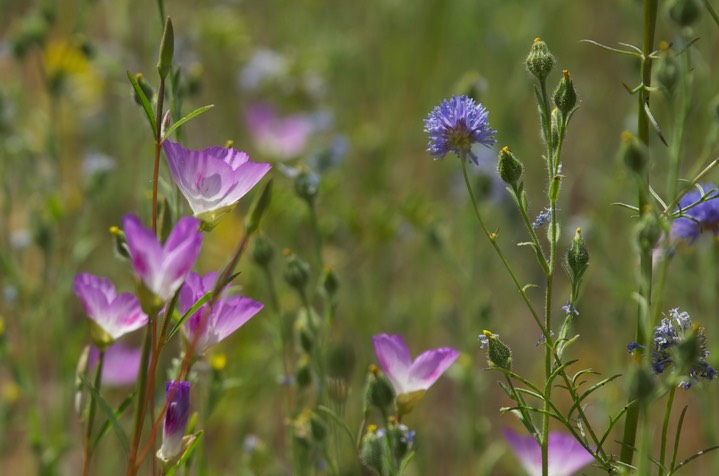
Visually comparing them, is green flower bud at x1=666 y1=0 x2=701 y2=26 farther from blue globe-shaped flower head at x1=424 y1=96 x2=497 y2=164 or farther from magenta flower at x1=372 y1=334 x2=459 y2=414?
magenta flower at x1=372 y1=334 x2=459 y2=414

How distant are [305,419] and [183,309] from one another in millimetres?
404

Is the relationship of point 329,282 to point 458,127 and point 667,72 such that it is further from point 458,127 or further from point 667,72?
point 667,72

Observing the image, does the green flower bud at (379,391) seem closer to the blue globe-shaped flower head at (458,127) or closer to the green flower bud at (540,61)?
the blue globe-shaped flower head at (458,127)

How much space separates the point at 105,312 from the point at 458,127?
527 mm

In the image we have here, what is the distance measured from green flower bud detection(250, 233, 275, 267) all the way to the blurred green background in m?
0.27

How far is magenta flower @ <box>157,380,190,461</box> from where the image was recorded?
1.08 m

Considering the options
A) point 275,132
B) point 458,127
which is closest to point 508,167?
point 458,127

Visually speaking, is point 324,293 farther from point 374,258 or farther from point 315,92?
point 315,92

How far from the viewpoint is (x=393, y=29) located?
3783 mm

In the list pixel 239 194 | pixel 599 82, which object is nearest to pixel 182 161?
pixel 239 194

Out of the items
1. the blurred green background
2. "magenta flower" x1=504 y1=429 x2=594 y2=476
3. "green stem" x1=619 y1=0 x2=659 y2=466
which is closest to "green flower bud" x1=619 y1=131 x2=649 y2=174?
"green stem" x1=619 y1=0 x2=659 y2=466

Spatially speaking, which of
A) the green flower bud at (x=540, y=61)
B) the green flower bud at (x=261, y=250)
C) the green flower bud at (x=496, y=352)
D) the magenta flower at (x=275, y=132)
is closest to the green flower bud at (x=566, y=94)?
the green flower bud at (x=540, y=61)

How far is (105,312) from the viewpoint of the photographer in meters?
1.17

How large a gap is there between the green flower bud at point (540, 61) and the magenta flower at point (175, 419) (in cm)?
59
